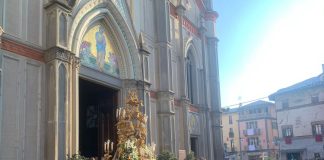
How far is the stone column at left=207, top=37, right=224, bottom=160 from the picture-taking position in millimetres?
28938

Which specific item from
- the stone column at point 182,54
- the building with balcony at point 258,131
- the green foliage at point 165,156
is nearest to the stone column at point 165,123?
the green foliage at point 165,156

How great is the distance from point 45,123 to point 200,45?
17246mm

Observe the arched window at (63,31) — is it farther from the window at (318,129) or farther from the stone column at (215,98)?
the window at (318,129)

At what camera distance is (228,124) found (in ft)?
282

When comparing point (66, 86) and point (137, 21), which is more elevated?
point (137, 21)

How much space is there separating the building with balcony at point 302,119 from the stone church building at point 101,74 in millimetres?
28365

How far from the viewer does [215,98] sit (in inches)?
1176

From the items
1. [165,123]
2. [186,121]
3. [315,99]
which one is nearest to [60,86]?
[165,123]

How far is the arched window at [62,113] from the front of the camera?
13953 mm

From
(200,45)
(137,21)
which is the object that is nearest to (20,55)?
(137,21)

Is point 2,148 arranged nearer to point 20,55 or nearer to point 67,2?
point 20,55

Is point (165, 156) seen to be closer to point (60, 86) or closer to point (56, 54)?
point (60, 86)

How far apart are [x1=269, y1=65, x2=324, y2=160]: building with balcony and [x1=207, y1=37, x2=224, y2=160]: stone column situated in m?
28.5

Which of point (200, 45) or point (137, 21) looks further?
point (200, 45)
